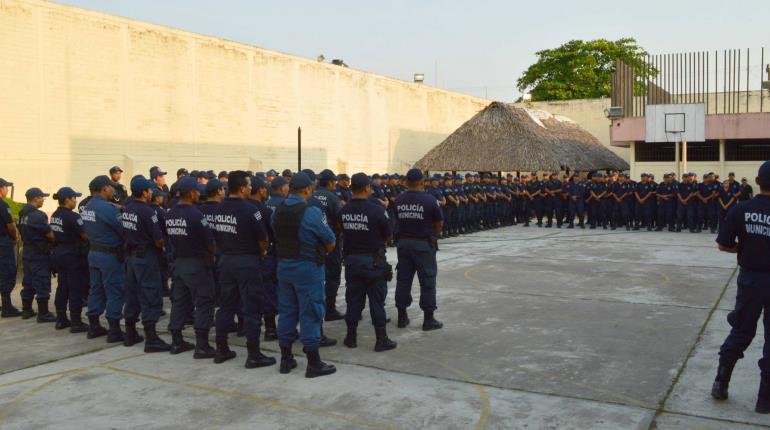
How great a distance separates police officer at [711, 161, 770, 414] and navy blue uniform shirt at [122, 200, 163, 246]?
5640 millimetres

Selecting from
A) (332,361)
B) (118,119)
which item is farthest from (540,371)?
(118,119)

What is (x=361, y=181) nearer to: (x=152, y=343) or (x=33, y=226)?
(x=152, y=343)

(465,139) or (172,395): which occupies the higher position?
(465,139)

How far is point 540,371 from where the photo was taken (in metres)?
6.06

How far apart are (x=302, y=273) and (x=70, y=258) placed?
3.57 metres

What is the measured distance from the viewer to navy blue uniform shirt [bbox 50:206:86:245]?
7.91m

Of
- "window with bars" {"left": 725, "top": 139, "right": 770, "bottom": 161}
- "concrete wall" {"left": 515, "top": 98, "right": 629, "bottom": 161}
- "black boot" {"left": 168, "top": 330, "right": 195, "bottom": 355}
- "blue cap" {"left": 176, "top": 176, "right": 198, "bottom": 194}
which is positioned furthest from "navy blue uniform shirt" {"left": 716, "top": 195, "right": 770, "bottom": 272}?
"concrete wall" {"left": 515, "top": 98, "right": 629, "bottom": 161}

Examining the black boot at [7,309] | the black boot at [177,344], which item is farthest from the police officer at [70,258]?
the black boot at [177,344]

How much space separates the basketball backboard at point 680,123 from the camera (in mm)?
19844

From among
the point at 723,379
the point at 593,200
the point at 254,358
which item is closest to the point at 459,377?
the point at 254,358

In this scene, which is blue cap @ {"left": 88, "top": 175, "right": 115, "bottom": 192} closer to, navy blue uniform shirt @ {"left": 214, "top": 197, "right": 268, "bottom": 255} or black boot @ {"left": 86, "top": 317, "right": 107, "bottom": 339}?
black boot @ {"left": 86, "top": 317, "right": 107, "bottom": 339}

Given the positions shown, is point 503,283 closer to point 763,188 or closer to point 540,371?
point 540,371

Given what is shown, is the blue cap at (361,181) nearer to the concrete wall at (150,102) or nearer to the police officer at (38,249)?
the police officer at (38,249)

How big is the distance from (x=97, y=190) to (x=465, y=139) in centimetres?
1896
